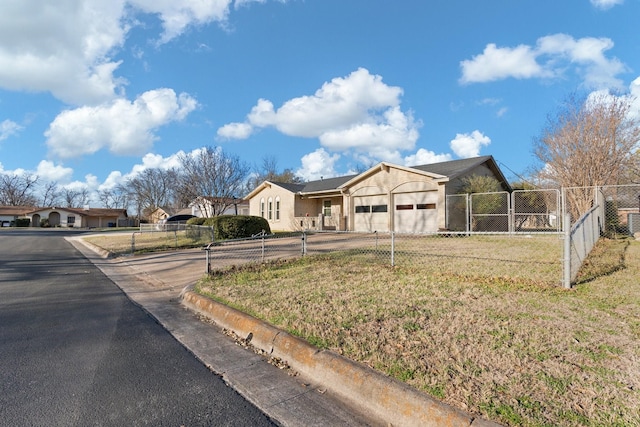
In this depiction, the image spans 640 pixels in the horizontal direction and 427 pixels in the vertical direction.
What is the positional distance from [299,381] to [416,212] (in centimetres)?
1567

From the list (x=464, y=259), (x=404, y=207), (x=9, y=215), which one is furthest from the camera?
(x=9, y=215)

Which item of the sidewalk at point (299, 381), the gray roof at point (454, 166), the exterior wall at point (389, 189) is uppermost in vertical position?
the gray roof at point (454, 166)

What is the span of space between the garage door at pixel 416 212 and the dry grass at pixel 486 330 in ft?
33.0

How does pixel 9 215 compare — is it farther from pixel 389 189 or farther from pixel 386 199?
pixel 389 189

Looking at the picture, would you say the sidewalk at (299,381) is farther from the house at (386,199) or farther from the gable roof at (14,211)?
the gable roof at (14,211)

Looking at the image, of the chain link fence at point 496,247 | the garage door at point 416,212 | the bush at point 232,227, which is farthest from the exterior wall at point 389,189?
the bush at point 232,227

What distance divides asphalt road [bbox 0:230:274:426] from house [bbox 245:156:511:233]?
45.3 ft

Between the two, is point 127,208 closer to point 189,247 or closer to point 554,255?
point 189,247

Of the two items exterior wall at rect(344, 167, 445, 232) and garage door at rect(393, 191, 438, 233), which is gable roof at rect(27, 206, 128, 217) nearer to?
exterior wall at rect(344, 167, 445, 232)

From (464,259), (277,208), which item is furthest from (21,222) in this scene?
(464,259)

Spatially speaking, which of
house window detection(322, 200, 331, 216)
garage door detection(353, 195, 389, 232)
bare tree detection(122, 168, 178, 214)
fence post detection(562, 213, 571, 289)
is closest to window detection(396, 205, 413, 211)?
garage door detection(353, 195, 389, 232)

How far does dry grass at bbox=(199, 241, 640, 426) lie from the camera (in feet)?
8.20

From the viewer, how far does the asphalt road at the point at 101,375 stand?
8.66ft

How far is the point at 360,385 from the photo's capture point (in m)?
2.87
